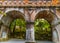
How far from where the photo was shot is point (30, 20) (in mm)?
12836

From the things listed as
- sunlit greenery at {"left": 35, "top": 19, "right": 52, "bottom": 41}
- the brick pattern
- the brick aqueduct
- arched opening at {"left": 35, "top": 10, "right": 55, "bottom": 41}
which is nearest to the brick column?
the brick aqueduct

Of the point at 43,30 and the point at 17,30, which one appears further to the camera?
the point at 17,30

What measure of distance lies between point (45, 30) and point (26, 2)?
696 centimetres

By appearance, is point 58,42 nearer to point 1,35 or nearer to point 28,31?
point 28,31

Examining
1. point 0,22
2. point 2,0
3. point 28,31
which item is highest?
point 2,0

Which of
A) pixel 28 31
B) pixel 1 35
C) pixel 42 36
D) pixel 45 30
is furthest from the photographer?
pixel 45 30

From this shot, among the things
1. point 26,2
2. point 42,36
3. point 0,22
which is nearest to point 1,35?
point 0,22

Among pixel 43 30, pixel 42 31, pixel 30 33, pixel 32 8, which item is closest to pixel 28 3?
pixel 32 8

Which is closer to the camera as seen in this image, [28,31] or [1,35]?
[28,31]

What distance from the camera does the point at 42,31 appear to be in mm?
18484

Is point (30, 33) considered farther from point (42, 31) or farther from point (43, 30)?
point (43, 30)

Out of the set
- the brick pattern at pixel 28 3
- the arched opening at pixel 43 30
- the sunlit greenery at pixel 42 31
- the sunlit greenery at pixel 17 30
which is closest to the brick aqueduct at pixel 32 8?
the brick pattern at pixel 28 3

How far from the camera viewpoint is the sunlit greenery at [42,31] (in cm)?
1724

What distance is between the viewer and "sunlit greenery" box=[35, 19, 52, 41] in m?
17.2
